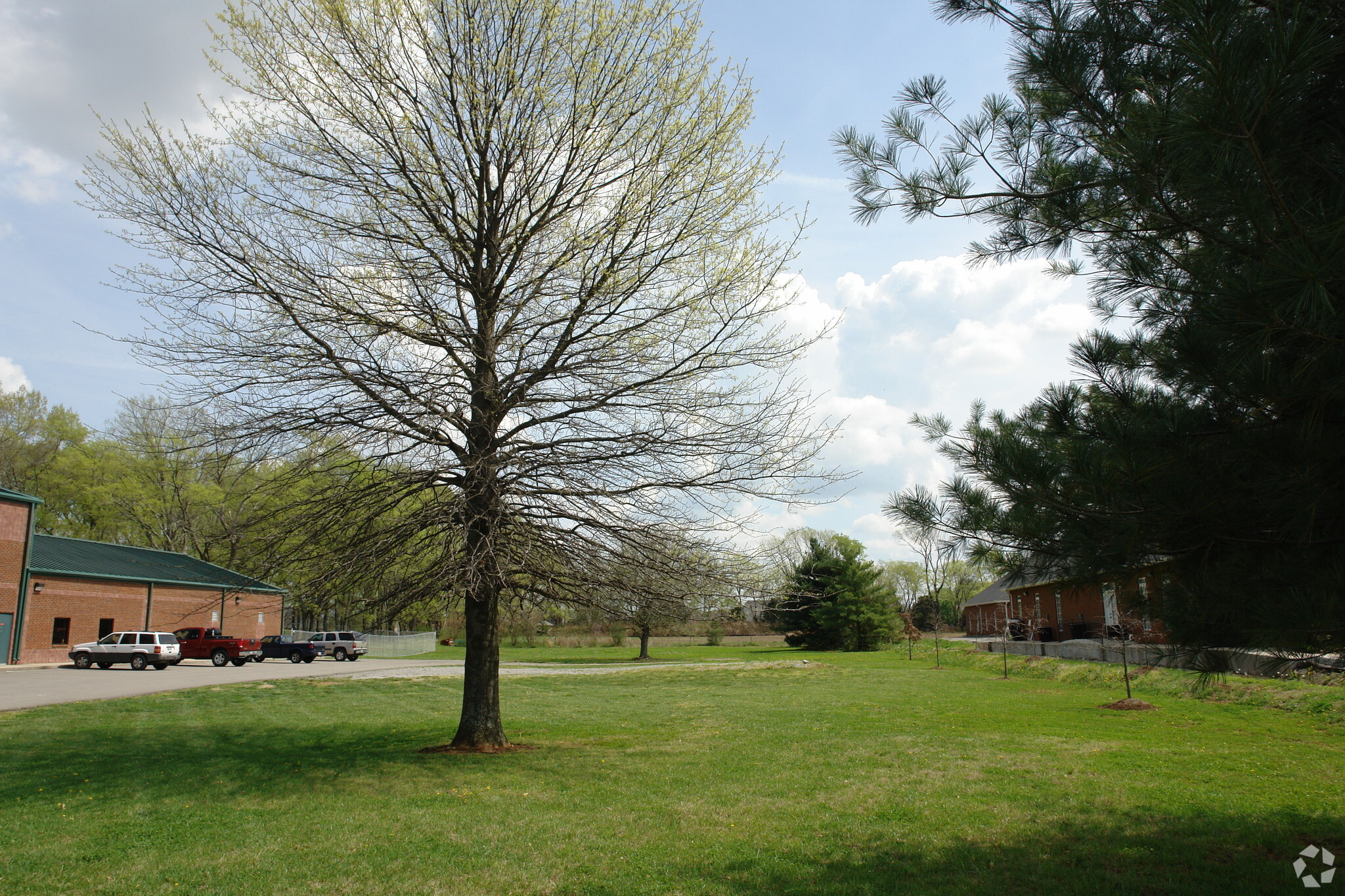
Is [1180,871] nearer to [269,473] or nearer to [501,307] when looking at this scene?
[501,307]

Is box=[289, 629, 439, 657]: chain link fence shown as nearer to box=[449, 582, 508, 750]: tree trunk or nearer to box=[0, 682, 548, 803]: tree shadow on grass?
box=[0, 682, 548, 803]: tree shadow on grass

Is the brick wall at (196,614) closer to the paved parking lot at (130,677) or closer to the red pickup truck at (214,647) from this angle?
the red pickup truck at (214,647)

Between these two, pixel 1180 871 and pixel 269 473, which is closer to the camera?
pixel 1180 871

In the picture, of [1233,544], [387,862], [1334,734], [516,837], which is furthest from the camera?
[1334,734]

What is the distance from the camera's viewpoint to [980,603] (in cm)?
5800

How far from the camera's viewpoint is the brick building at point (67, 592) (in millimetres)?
28891

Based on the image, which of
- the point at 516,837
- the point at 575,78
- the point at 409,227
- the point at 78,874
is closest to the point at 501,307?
the point at 409,227

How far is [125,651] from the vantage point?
28.6m

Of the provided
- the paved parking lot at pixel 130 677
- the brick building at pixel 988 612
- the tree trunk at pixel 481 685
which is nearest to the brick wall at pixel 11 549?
the paved parking lot at pixel 130 677

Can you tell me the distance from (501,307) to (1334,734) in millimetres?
14082

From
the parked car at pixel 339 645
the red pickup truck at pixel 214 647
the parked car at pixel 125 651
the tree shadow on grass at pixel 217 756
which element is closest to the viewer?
→ the tree shadow on grass at pixel 217 756

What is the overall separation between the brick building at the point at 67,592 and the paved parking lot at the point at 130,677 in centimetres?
225

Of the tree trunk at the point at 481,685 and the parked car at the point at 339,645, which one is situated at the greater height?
the tree trunk at the point at 481,685

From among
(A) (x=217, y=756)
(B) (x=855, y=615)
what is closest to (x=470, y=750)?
(A) (x=217, y=756)
